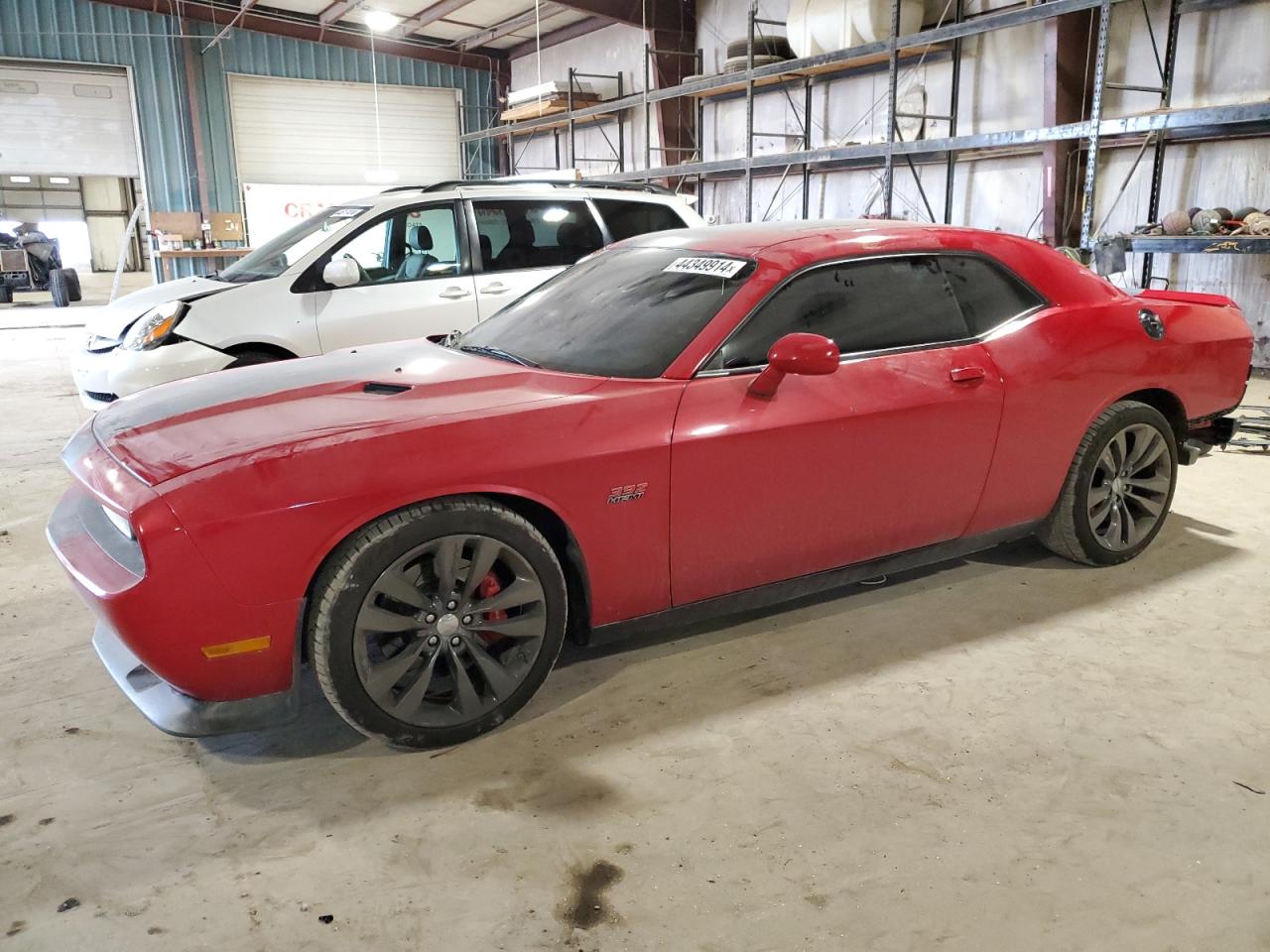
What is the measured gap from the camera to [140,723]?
2596 mm

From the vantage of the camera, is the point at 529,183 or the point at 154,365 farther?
the point at 529,183

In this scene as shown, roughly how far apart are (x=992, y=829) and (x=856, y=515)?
106 centimetres

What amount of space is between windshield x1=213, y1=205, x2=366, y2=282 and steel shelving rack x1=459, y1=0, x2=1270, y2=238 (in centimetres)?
618

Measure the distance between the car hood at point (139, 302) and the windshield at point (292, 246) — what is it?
185mm

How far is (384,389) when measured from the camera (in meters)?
2.66

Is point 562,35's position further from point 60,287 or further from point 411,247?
point 411,247

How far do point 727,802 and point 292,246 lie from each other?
4.89 meters

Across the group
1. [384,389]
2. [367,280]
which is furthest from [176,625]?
[367,280]

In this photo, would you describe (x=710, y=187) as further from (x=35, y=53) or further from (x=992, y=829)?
(x=992, y=829)

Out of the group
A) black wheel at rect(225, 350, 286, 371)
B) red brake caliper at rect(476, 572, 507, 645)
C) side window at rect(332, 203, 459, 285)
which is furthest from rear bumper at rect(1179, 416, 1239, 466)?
black wheel at rect(225, 350, 286, 371)

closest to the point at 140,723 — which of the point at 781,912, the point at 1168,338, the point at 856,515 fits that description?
the point at 781,912

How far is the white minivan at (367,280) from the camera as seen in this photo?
16.8 feet

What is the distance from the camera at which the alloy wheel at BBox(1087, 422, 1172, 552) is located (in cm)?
349

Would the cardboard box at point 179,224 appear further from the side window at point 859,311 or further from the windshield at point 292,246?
the side window at point 859,311
